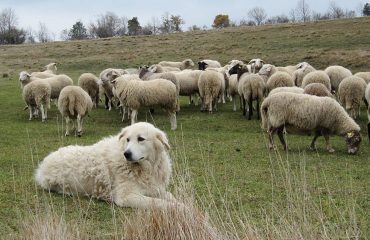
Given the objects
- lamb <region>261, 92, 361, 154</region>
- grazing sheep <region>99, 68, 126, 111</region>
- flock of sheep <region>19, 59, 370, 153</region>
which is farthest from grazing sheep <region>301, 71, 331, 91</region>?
grazing sheep <region>99, 68, 126, 111</region>

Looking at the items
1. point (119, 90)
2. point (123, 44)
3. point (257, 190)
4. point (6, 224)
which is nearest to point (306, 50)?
point (123, 44)

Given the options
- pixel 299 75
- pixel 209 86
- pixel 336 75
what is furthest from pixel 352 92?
pixel 209 86

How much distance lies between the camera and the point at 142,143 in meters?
7.81

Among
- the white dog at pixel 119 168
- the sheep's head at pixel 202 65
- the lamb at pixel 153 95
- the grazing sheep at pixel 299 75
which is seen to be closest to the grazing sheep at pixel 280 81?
the grazing sheep at pixel 299 75

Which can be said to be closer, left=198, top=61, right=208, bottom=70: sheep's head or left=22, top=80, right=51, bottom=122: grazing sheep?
left=22, top=80, right=51, bottom=122: grazing sheep

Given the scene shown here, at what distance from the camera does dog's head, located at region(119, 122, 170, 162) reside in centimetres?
766

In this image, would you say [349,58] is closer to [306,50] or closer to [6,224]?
[306,50]

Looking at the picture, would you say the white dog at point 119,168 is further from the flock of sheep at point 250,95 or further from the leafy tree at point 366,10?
the leafy tree at point 366,10

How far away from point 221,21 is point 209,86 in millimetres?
108229

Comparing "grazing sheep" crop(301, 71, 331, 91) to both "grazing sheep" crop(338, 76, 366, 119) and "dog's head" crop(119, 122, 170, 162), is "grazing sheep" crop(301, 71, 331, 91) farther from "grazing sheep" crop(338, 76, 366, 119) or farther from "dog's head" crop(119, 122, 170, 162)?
"dog's head" crop(119, 122, 170, 162)

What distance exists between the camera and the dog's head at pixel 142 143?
7.66m

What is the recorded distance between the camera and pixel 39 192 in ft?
27.1

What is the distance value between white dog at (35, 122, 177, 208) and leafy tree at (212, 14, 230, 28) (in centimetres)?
12009

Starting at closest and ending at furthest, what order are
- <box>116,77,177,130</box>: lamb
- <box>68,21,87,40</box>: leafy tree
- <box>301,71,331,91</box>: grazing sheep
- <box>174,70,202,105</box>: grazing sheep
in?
1. <box>116,77,177,130</box>: lamb
2. <box>301,71,331,91</box>: grazing sheep
3. <box>174,70,202,105</box>: grazing sheep
4. <box>68,21,87,40</box>: leafy tree
